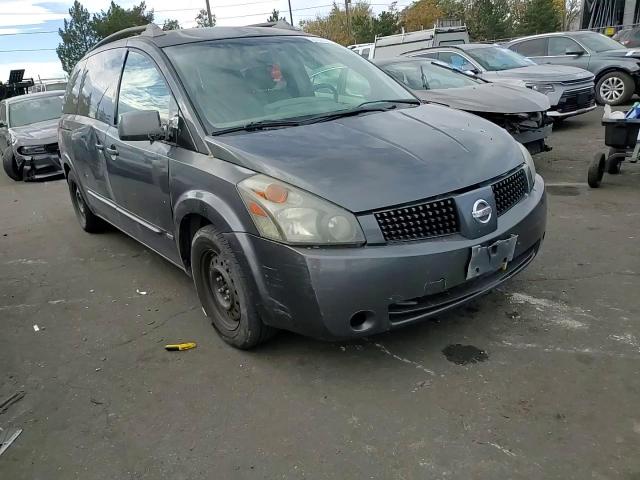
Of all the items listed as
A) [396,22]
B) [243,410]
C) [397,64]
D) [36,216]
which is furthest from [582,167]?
[396,22]

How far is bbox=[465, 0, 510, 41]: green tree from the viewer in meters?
47.5

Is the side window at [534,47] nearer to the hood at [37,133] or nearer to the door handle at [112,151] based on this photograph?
the hood at [37,133]

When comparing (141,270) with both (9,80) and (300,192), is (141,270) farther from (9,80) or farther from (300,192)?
(9,80)

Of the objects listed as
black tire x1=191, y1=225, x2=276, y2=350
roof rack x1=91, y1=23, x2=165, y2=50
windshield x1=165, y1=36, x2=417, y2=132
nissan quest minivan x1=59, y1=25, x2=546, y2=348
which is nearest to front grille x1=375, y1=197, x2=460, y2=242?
nissan quest minivan x1=59, y1=25, x2=546, y2=348

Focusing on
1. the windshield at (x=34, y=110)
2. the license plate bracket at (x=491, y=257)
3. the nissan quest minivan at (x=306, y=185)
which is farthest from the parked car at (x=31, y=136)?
the license plate bracket at (x=491, y=257)

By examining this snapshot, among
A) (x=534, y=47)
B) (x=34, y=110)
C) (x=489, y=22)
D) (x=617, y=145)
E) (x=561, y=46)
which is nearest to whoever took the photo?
(x=617, y=145)

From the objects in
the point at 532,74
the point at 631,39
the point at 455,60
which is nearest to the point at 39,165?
the point at 455,60

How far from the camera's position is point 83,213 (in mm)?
6062

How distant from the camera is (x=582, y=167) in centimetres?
735

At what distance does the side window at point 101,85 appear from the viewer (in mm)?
4449

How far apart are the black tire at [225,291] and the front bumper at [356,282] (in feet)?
0.33

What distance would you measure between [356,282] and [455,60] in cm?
870

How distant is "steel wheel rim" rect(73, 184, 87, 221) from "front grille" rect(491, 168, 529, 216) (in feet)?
14.8

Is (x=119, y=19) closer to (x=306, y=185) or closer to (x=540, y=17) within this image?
(x=540, y=17)
